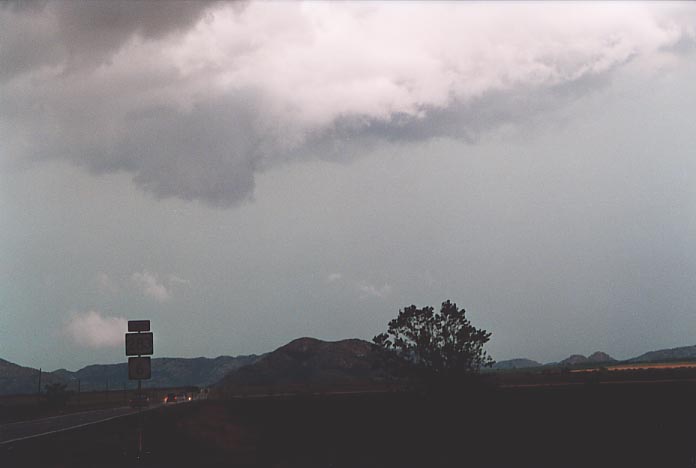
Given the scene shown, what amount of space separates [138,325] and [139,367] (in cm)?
112

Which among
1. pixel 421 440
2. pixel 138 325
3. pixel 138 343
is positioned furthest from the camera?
pixel 421 440

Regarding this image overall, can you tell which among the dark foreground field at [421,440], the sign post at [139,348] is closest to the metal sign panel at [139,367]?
the sign post at [139,348]

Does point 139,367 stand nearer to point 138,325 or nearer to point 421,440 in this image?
point 138,325

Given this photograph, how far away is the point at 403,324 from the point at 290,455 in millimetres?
16718

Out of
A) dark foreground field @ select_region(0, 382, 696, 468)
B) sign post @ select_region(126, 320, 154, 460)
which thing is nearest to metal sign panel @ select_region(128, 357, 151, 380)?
sign post @ select_region(126, 320, 154, 460)

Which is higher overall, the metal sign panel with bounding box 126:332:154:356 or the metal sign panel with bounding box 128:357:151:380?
the metal sign panel with bounding box 126:332:154:356

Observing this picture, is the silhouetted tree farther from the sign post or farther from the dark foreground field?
the sign post

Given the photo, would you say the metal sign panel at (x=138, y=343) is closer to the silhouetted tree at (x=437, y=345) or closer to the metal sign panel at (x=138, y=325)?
the metal sign panel at (x=138, y=325)

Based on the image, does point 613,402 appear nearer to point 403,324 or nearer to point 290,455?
point 403,324

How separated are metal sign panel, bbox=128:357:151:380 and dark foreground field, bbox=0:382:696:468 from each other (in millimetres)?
2307

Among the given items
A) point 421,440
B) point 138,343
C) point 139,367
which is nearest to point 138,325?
point 138,343

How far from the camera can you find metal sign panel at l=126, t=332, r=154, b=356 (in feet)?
72.2

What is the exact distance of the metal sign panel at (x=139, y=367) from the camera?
2208 centimetres

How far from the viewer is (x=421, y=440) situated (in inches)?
1062
